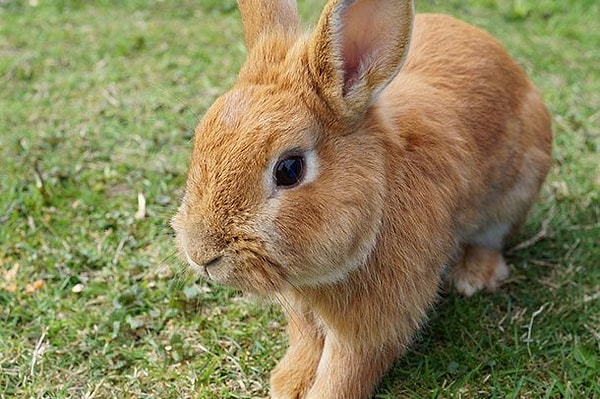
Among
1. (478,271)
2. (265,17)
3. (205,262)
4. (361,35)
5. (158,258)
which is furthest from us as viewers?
(158,258)

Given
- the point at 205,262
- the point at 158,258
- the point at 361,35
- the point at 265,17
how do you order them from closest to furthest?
the point at 205,262, the point at 361,35, the point at 265,17, the point at 158,258

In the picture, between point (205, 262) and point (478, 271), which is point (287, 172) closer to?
point (205, 262)

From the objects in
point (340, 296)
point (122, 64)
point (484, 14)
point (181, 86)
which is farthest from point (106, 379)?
point (484, 14)

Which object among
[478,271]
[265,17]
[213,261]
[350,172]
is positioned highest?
[265,17]

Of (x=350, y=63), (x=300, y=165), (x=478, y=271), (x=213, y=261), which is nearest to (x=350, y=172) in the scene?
(x=300, y=165)

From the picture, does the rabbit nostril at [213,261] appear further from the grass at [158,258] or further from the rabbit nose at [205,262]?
the grass at [158,258]

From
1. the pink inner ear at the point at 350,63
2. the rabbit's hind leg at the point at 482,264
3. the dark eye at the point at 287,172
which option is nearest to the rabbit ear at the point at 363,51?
the pink inner ear at the point at 350,63

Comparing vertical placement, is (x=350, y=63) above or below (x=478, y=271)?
above
